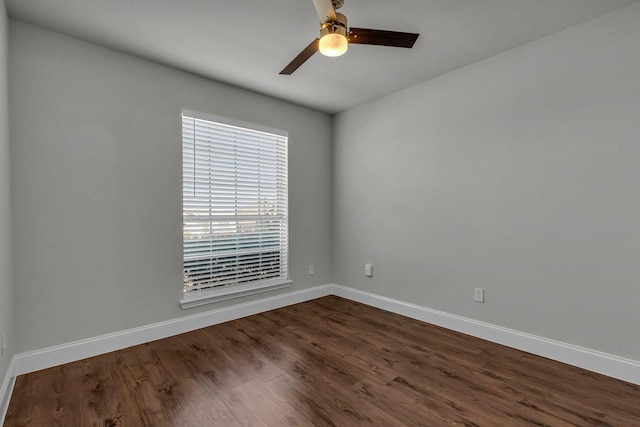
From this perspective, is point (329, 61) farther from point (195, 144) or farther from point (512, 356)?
point (512, 356)

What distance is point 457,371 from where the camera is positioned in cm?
217

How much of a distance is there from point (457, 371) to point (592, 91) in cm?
226

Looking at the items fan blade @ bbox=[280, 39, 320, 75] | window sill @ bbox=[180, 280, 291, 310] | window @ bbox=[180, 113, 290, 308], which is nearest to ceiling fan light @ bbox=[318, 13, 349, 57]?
fan blade @ bbox=[280, 39, 320, 75]

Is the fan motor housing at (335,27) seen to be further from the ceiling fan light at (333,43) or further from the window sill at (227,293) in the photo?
the window sill at (227,293)

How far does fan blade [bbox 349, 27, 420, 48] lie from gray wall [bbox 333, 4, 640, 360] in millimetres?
1288

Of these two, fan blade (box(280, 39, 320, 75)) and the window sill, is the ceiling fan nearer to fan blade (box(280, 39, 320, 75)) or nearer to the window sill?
fan blade (box(280, 39, 320, 75))

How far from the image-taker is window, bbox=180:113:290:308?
117 inches

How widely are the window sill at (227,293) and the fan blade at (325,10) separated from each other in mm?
2631

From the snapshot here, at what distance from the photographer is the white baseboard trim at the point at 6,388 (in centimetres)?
171

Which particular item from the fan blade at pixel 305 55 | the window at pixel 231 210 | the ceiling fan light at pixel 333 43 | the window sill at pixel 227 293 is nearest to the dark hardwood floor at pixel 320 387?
the window sill at pixel 227 293

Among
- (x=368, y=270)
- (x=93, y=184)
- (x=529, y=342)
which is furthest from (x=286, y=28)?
(x=529, y=342)

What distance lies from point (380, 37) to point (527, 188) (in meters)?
1.73

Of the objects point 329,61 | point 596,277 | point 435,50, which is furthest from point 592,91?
point 329,61

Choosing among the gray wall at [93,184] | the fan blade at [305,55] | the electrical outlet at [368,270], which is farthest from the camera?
the electrical outlet at [368,270]
